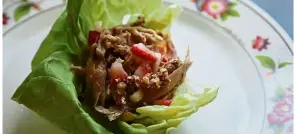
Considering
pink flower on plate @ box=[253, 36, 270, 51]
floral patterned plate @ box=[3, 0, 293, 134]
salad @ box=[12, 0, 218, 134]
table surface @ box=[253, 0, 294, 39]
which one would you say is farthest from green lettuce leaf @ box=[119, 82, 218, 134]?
table surface @ box=[253, 0, 294, 39]

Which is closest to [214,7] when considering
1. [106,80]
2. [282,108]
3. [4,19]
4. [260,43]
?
[260,43]

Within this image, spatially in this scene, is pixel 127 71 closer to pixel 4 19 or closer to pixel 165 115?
pixel 165 115

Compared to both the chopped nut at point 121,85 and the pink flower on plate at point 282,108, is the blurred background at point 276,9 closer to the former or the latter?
the pink flower on plate at point 282,108

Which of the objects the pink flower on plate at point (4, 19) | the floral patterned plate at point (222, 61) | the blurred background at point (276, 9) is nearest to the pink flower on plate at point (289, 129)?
the floral patterned plate at point (222, 61)

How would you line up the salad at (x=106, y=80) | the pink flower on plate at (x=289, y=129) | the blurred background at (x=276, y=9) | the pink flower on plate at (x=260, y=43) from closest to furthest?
the salad at (x=106, y=80) → the pink flower on plate at (x=289, y=129) → the pink flower on plate at (x=260, y=43) → the blurred background at (x=276, y=9)

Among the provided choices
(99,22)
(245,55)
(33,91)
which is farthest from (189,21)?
(33,91)

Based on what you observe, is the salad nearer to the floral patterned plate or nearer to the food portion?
the food portion
